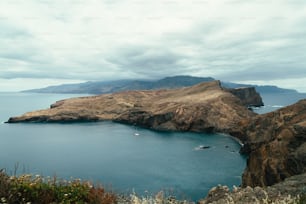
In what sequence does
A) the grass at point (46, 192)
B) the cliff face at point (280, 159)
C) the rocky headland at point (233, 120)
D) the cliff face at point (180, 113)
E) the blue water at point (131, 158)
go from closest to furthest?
1. the grass at point (46, 192)
2. the cliff face at point (280, 159)
3. the rocky headland at point (233, 120)
4. the blue water at point (131, 158)
5. the cliff face at point (180, 113)

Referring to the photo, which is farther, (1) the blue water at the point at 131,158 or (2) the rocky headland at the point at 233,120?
(1) the blue water at the point at 131,158

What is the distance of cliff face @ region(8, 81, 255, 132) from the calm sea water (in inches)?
445

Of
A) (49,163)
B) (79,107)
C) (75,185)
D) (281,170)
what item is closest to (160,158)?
(49,163)

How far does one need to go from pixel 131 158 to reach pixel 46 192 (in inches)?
3262

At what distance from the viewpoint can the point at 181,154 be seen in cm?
9488

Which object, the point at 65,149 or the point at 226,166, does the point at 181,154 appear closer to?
the point at 226,166

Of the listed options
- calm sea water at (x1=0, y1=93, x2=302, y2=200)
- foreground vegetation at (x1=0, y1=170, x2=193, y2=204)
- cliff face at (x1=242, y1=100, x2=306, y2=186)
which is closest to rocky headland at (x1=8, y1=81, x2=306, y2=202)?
cliff face at (x1=242, y1=100, x2=306, y2=186)

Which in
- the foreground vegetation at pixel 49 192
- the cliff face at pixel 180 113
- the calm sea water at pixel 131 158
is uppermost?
the foreground vegetation at pixel 49 192

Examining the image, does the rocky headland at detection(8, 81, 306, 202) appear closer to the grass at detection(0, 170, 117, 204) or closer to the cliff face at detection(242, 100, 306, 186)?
the cliff face at detection(242, 100, 306, 186)

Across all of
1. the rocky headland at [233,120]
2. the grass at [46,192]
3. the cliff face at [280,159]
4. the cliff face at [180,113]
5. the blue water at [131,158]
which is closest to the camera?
the grass at [46,192]

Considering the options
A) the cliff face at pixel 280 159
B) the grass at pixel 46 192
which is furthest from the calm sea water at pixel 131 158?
the grass at pixel 46 192

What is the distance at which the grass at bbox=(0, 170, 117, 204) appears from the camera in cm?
877

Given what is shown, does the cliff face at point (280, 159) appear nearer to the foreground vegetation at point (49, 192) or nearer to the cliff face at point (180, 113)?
the foreground vegetation at point (49, 192)

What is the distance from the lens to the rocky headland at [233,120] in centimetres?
4322
